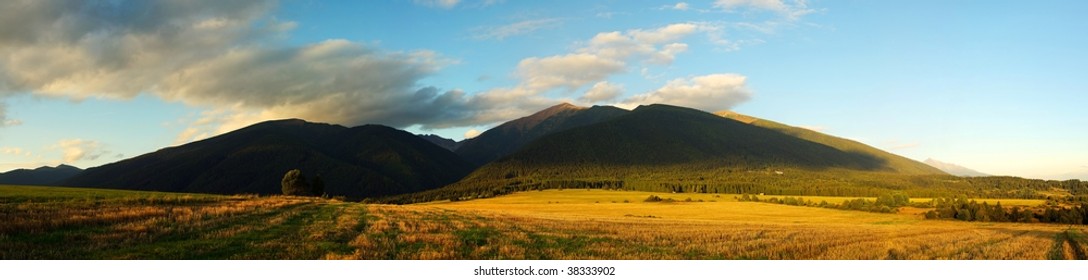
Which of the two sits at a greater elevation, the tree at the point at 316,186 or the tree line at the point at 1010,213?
the tree at the point at 316,186

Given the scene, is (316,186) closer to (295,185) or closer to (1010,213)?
(295,185)

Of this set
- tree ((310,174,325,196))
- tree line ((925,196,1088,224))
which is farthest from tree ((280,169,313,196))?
tree line ((925,196,1088,224))

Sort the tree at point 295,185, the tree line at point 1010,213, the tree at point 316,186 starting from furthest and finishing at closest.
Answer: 1. the tree at point 316,186
2. the tree at point 295,185
3. the tree line at point 1010,213

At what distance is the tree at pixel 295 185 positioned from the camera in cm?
11438

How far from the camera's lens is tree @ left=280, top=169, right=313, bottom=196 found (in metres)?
114

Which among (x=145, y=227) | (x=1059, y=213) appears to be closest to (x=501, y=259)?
(x=145, y=227)

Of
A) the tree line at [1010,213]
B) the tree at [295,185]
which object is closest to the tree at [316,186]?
the tree at [295,185]

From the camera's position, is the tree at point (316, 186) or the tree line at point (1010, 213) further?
the tree at point (316, 186)

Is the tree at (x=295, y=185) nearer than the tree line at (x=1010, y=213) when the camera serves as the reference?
No

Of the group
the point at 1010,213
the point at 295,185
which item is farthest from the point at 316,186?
the point at 1010,213

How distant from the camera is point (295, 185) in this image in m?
116

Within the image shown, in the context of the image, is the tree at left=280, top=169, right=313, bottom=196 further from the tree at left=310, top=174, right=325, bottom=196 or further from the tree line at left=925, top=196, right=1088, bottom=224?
the tree line at left=925, top=196, right=1088, bottom=224

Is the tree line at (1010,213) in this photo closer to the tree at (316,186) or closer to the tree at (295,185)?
the tree at (295,185)

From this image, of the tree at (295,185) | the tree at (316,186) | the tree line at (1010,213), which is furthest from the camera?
the tree at (316,186)
